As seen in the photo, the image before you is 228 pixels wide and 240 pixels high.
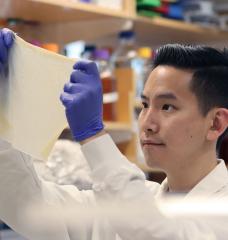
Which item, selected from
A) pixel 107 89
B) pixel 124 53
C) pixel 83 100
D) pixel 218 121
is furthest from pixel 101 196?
pixel 124 53

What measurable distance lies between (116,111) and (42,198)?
100 centimetres

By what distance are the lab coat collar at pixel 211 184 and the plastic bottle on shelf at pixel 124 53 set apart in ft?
3.46

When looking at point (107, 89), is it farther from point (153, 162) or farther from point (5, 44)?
point (5, 44)

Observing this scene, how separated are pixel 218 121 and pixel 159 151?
0.50 ft

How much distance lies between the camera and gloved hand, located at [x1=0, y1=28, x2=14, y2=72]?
0.94 metres

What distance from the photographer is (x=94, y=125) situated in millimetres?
891

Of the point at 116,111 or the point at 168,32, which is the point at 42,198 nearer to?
the point at 116,111

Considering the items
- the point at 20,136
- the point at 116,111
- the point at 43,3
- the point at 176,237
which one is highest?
the point at 43,3

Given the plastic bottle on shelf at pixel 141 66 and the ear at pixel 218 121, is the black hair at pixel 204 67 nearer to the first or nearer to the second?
the ear at pixel 218 121

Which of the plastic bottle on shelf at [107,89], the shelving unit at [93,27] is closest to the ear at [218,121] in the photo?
the shelving unit at [93,27]

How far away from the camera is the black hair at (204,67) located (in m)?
1.12

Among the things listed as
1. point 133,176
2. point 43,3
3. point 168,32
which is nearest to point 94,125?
point 133,176

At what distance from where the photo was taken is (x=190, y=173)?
1.12 meters

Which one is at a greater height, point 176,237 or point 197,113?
point 197,113
